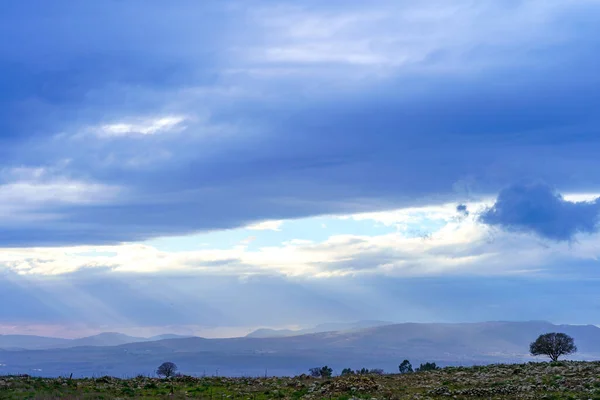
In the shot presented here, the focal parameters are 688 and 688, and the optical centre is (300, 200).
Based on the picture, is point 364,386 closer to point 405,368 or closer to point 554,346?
point 405,368

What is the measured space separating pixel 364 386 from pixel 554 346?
141 ft

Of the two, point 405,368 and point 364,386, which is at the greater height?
point 405,368

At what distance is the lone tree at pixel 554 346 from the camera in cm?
9219

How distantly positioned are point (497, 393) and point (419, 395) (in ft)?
20.3

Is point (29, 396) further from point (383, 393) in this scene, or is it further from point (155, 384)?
point (383, 393)

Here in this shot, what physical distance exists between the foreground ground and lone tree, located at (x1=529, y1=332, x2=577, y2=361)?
76.3 ft

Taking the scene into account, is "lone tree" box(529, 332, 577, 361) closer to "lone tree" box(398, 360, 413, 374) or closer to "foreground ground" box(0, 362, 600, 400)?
"lone tree" box(398, 360, 413, 374)

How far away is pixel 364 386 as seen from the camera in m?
60.5

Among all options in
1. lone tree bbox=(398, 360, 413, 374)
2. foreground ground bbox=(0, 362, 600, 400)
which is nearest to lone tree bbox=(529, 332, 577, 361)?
lone tree bbox=(398, 360, 413, 374)

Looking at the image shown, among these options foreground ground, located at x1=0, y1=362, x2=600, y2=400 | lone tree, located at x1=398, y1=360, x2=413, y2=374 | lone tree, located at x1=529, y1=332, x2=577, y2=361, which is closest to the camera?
foreground ground, located at x1=0, y1=362, x2=600, y2=400

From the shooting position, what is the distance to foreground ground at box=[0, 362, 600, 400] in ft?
182

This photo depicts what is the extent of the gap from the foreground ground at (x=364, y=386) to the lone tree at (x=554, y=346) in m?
23.2

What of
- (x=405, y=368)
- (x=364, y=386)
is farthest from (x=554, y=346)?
(x=364, y=386)

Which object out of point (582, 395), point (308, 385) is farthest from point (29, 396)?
point (582, 395)
